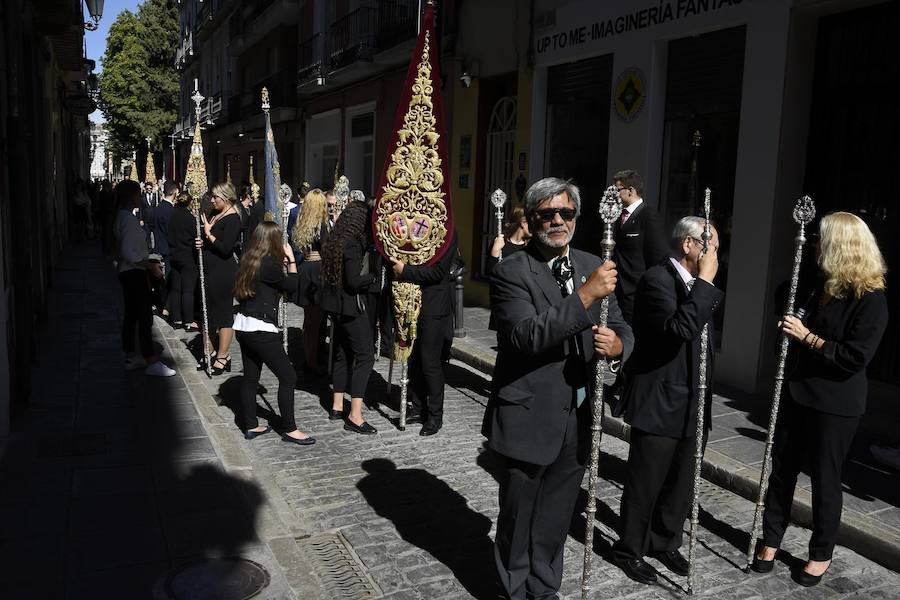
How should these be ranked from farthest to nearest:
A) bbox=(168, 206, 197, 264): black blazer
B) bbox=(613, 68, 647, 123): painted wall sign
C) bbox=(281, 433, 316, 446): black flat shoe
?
bbox=(613, 68, 647, 123): painted wall sign < bbox=(168, 206, 197, 264): black blazer < bbox=(281, 433, 316, 446): black flat shoe

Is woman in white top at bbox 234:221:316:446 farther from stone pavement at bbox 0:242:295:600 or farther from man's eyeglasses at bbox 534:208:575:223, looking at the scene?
man's eyeglasses at bbox 534:208:575:223

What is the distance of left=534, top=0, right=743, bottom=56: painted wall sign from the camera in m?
8.58

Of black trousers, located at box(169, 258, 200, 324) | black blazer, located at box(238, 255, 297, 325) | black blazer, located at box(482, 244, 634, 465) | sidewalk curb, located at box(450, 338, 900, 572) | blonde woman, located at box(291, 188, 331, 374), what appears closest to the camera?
black blazer, located at box(482, 244, 634, 465)

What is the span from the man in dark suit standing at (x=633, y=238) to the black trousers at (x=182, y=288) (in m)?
5.45

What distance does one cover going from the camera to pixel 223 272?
27.3 ft

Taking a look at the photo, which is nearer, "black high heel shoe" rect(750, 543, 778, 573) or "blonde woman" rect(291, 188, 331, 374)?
"black high heel shoe" rect(750, 543, 778, 573)

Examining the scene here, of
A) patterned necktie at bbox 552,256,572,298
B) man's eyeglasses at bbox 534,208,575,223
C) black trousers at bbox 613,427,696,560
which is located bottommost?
black trousers at bbox 613,427,696,560

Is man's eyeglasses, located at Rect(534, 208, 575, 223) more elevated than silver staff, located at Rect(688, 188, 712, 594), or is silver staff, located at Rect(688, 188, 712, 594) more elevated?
man's eyeglasses, located at Rect(534, 208, 575, 223)

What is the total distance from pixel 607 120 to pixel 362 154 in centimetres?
976

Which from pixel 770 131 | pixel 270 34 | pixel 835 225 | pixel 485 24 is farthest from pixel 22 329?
pixel 270 34

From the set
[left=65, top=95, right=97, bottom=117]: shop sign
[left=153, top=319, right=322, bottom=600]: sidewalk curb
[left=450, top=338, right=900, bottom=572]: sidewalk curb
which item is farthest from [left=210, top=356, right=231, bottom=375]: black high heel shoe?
[left=65, top=95, right=97, bottom=117]: shop sign

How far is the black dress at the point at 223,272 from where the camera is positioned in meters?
8.21

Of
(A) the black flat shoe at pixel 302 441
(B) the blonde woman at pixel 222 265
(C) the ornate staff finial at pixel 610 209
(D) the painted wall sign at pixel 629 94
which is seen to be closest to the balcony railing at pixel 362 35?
(D) the painted wall sign at pixel 629 94

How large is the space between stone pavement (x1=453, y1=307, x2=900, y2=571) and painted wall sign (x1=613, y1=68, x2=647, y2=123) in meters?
3.76
